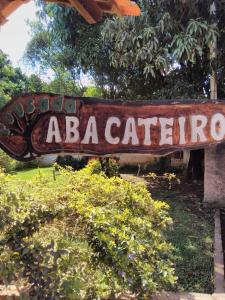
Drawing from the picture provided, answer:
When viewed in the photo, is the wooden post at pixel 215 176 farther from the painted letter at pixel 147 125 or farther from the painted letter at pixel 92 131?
the painted letter at pixel 92 131

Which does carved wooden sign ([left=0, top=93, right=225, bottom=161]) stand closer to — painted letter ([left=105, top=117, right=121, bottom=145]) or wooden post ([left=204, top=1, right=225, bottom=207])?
painted letter ([left=105, top=117, right=121, bottom=145])

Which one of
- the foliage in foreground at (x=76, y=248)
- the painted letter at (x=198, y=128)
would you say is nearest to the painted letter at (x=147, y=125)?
the painted letter at (x=198, y=128)

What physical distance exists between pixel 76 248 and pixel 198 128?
467 cm

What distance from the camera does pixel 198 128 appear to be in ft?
23.6

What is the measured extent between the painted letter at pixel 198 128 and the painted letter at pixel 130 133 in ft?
3.43

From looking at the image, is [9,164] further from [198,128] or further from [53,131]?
[198,128]

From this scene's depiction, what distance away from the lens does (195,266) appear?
4762 millimetres

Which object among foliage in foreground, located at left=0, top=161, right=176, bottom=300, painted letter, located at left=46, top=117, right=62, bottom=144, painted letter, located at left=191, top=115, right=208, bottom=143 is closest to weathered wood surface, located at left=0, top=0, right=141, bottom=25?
foliage in foreground, located at left=0, top=161, right=176, bottom=300

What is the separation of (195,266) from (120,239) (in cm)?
207

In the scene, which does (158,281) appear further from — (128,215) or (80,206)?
(80,206)

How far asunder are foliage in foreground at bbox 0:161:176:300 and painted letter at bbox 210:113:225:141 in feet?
12.3

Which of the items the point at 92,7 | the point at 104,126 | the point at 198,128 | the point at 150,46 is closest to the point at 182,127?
the point at 198,128

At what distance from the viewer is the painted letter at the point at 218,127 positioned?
279 inches

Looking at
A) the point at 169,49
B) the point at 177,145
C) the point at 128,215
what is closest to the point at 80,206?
the point at 128,215
